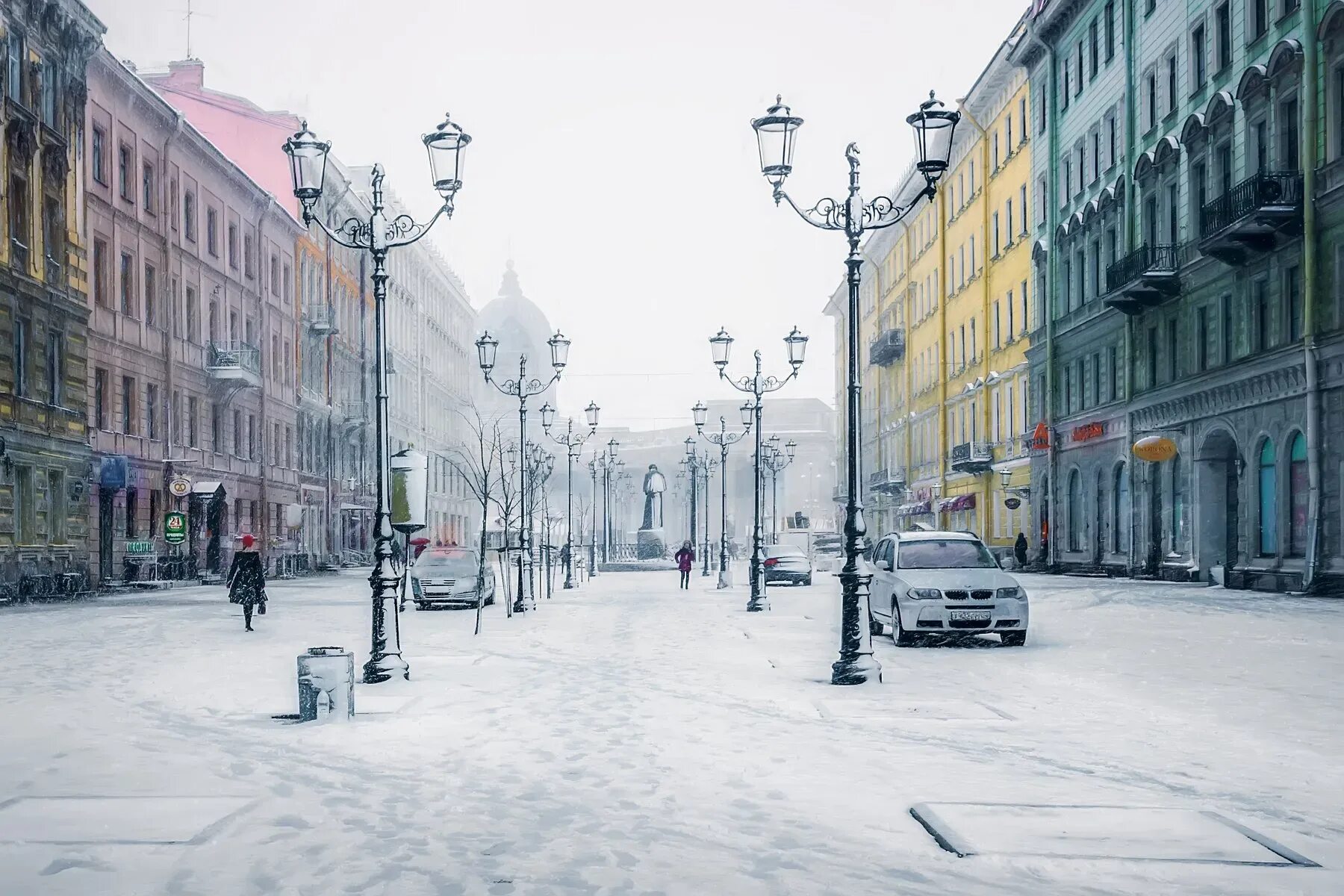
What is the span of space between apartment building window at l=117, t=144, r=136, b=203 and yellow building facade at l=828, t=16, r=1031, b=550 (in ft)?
88.4

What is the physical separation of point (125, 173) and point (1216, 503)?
28.8m

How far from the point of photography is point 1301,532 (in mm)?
28859

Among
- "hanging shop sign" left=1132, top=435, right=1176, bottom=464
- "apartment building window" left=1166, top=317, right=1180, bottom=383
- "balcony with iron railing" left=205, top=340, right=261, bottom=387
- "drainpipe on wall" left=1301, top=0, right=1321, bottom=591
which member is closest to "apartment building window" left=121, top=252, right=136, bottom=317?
"balcony with iron railing" left=205, top=340, right=261, bottom=387

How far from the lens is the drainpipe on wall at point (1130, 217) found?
3775 centimetres

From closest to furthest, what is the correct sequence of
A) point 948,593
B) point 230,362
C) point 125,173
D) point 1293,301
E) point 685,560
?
point 948,593 → point 1293,301 → point 125,173 → point 685,560 → point 230,362

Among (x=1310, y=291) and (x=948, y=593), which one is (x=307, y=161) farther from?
(x=1310, y=291)

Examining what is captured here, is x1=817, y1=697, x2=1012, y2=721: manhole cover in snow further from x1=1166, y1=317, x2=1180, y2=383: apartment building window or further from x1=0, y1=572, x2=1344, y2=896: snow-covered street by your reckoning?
x1=1166, y1=317, x2=1180, y2=383: apartment building window

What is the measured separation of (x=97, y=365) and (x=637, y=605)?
50.6 feet

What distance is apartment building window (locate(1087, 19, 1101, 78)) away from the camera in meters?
40.8

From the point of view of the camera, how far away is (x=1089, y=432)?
41.3m

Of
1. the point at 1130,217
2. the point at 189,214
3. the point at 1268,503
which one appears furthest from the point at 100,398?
the point at 1268,503

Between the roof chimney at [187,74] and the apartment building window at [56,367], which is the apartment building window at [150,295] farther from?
the roof chimney at [187,74]

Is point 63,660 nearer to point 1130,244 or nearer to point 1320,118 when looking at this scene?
point 1320,118

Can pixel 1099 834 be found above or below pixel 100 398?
below
